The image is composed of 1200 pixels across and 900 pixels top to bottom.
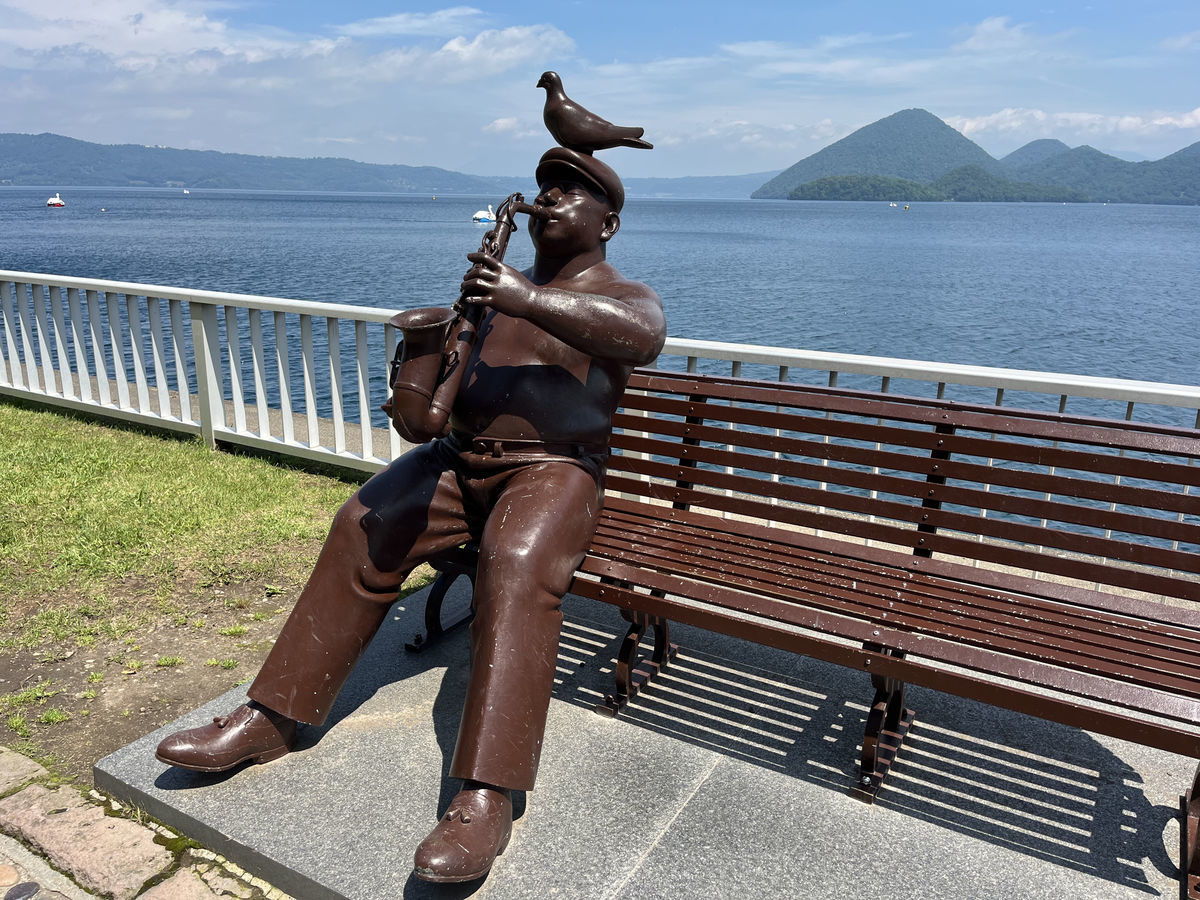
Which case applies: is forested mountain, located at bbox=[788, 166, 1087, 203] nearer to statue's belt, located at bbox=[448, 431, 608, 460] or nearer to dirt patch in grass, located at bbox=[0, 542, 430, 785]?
dirt patch in grass, located at bbox=[0, 542, 430, 785]

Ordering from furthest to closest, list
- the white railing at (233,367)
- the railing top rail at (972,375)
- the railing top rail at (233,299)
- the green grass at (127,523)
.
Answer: the railing top rail at (233,299), the white railing at (233,367), the green grass at (127,523), the railing top rail at (972,375)

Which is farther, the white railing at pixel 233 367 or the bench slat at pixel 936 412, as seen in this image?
the white railing at pixel 233 367

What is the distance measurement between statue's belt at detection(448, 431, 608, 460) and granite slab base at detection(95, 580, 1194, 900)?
0.93m

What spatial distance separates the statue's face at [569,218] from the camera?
3018 mm

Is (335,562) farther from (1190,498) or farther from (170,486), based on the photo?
(170,486)

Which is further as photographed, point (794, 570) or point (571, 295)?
point (794, 570)

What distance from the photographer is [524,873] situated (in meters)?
2.44

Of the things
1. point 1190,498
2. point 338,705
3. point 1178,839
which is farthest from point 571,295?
point 1178,839

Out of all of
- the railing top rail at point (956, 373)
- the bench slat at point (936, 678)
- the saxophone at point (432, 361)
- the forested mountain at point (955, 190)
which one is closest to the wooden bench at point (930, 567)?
the bench slat at point (936, 678)

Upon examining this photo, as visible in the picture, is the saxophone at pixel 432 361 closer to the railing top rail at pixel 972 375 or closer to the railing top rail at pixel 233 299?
the railing top rail at pixel 972 375

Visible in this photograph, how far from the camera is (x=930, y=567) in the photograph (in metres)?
3.09

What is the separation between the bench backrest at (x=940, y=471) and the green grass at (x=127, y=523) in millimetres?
2218

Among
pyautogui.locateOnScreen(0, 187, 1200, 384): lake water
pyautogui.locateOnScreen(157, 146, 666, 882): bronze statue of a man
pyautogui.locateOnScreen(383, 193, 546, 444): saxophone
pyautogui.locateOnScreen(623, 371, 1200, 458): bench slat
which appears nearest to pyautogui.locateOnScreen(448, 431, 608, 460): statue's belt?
pyautogui.locateOnScreen(157, 146, 666, 882): bronze statue of a man

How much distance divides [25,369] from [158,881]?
6609 mm
